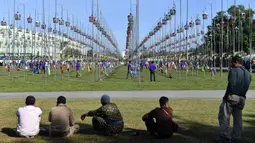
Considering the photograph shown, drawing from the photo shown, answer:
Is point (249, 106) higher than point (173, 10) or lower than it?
lower

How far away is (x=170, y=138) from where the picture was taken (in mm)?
10719

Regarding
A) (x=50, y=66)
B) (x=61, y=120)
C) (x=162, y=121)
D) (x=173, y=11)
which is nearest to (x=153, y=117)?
(x=162, y=121)

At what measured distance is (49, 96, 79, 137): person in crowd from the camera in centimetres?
1066

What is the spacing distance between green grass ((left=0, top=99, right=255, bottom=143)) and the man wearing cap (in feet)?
0.77

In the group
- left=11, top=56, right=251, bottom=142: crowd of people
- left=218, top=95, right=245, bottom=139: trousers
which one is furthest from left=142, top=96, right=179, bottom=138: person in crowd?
left=218, top=95, right=245, bottom=139: trousers

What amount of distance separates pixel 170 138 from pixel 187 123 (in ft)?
8.95

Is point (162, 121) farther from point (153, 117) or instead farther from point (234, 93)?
point (234, 93)

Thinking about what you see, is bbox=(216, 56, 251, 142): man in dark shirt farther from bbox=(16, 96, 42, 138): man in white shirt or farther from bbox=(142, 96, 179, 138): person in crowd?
bbox=(16, 96, 42, 138): man in white shirt

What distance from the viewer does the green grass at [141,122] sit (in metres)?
10.6

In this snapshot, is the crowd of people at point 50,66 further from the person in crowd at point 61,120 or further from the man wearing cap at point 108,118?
the man wearing cap at point 108,118

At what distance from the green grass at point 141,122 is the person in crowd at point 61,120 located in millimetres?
240

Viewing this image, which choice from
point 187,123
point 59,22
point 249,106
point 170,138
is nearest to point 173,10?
point 59,22

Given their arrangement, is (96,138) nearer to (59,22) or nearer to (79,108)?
(79,108)

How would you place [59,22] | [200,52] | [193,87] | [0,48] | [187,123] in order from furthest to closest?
[0,48] → [200,52] → [59,22] → [193,87] → [187,123]
